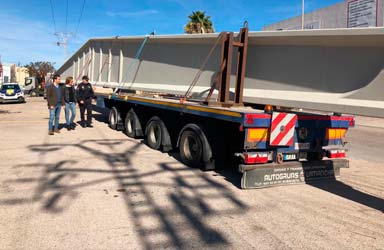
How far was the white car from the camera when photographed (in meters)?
24.8

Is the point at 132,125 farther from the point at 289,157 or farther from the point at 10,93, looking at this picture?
the point at 10,93

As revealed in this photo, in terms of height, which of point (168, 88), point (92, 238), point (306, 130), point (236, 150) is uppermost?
point (168, 88)

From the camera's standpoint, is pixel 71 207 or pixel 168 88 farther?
pixel 168 88

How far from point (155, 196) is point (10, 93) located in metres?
23.5

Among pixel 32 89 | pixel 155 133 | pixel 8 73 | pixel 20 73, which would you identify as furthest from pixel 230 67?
pixel 20 73

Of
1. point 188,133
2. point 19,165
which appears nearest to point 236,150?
point 188,133

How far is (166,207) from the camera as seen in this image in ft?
15.7

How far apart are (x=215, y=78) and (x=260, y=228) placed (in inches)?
138

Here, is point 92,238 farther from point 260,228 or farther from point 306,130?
point 306,130

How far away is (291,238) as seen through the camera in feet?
12.9

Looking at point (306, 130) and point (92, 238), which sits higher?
point (306, 130)

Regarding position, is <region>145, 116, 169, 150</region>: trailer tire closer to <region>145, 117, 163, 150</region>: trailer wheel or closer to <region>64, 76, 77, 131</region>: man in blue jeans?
<region>145, 117, 163, 150</region>: trailer wheel

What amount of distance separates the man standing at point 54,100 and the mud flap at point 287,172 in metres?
7.03

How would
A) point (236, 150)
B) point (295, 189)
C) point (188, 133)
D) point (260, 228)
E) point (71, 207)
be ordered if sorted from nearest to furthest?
1. point (260, 228)
2. point (71, 207)
3. point (295, 189)
4. point (236, 150)
5. point (188, 133)
